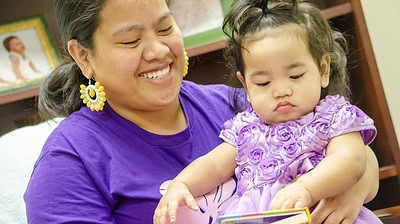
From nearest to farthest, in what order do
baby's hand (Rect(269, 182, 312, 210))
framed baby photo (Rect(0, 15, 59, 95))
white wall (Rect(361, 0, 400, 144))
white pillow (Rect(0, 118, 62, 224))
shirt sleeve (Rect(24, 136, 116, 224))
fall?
baby's hand (Rect(269, 182, 312, 210)) → shirt sleeve (Rect(24, 136, 116, 224)) → white pillow (Rect(0, 118, 62, 224)) → framed baby photo (Rect(0, 15, 59, 95)) → white wall (Rect(361, 0, 400, 144))

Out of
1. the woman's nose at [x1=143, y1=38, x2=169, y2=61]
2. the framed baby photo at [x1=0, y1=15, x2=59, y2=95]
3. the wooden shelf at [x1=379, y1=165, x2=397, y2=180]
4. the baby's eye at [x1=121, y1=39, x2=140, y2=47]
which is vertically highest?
the framed baby photo at [x1=0, y1=15, x2=59, y2=95]

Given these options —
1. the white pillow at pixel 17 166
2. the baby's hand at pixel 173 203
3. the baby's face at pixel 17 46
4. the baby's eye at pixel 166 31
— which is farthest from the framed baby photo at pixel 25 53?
the baby's hand at pixel 173 203

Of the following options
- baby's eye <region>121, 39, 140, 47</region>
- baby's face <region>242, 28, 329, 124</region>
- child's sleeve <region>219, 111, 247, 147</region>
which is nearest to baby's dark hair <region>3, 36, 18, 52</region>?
baby's eye <region>121, 39, 140, 47</region>

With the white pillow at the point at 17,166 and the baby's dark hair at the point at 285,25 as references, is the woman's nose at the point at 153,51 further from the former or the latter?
the white pillow at the point at 17,166

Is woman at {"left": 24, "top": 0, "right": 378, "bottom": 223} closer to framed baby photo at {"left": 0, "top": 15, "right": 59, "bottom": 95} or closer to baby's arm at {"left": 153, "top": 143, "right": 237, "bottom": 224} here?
baby's arm at {"left": 153, "top": 143, "right": 237, "bottom": 224}

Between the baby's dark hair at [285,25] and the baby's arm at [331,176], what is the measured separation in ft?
0.84

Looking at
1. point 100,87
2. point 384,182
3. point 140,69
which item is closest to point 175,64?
point 140,69

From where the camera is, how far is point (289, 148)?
138 centimetres

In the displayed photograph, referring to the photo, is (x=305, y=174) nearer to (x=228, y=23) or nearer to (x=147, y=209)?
(x=147, y=209)

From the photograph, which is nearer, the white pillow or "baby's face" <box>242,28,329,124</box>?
"baby's face" <box>242,28,329,124</box>

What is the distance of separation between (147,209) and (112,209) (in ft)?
0.31

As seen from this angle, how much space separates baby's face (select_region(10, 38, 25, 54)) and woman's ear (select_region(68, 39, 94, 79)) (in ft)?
3.11

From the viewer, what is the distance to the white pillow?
2012 mm

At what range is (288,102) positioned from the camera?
1.39 metres
